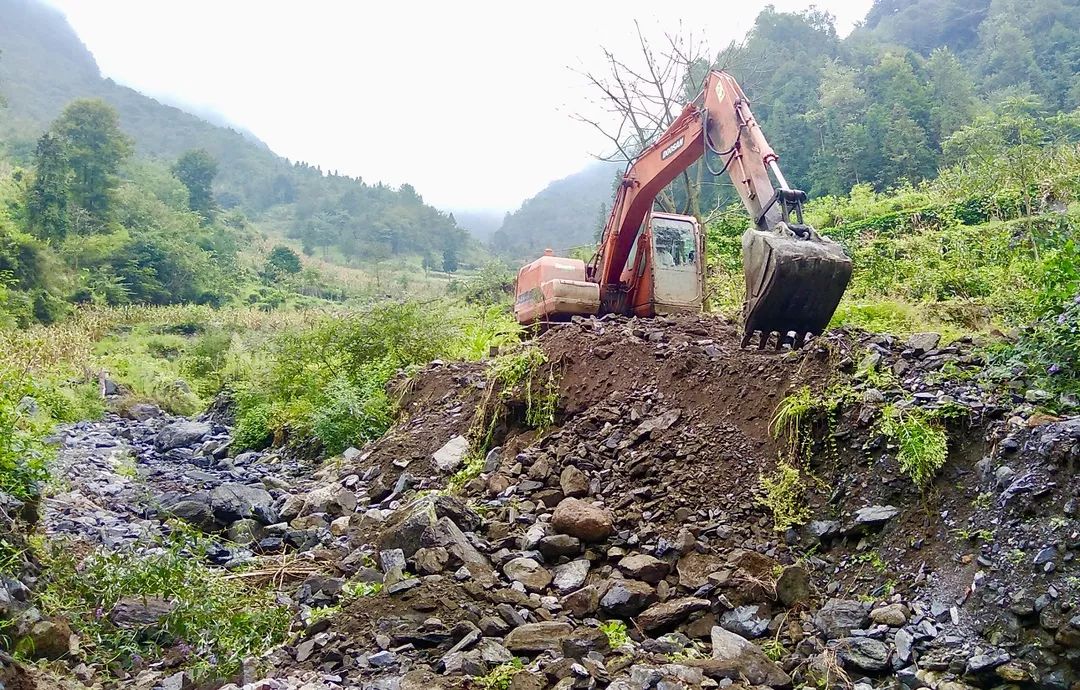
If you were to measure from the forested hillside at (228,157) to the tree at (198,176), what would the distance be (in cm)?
552

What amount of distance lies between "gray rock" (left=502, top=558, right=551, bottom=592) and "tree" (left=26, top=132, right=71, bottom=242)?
27427mm

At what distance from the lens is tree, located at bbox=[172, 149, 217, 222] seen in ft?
163

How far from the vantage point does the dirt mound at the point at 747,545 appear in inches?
115

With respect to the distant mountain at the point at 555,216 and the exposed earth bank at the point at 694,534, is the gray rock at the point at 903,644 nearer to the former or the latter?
the exposed earth bank at the point at 694,534

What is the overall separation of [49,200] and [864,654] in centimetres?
3054

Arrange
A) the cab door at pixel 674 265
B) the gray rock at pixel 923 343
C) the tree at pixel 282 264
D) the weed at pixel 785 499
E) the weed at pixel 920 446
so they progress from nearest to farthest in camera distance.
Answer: the weed at pixel 920 446
the weed at pixel 785 499
the gray rock at pixel 923 343
the cab door at pixel 674 265
the tree at pixel 282 264

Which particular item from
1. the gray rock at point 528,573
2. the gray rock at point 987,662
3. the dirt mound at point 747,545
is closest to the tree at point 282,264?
the dirt mound at point 747,545

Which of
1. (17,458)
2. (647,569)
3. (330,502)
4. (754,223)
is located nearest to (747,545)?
(647,569)

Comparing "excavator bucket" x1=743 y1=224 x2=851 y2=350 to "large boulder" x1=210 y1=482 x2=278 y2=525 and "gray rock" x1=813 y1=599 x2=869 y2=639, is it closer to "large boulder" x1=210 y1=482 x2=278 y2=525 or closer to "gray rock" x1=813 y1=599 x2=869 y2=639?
"gray rock" x1=813 y1=599 x2=869 y2=639

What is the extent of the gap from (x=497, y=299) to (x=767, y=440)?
1652 centimetres

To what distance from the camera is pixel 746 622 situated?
10.9 feet

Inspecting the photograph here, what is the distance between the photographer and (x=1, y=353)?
31.4 ft

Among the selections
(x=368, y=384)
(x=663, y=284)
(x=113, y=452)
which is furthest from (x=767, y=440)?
(x=113, y=452)

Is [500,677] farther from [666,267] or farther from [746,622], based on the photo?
[666,267]
